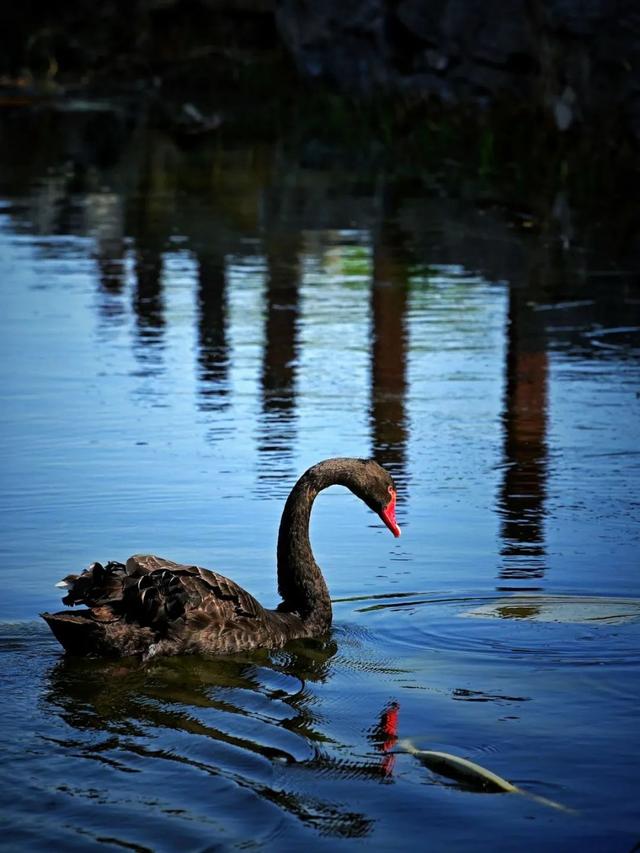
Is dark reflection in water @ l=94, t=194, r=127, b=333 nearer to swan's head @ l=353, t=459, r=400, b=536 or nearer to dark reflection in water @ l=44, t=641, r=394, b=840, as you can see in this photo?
swan's head @ l=353, t=459, r=400, b=536

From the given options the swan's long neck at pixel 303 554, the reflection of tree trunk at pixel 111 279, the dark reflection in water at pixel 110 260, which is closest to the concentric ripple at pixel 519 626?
the swan's long neck at pixel 303 554

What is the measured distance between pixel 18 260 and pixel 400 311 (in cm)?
422

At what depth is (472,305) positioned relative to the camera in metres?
14.2

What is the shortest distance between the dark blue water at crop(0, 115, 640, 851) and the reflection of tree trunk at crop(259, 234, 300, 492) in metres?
0.04

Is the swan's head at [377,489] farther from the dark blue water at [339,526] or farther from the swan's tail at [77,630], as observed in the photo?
the swan's tail at [77,630]

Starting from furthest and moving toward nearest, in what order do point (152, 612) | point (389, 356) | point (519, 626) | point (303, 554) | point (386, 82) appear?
point (386, 82) < point (389, 356) < point (303, 554) < point (519, 626) < point (152, 612)

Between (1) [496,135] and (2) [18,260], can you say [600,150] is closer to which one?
(1) [496,135]

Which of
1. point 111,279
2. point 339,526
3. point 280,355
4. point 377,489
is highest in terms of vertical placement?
point 377,489

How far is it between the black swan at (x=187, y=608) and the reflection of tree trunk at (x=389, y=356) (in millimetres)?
2242

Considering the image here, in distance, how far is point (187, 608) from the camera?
6410 mm

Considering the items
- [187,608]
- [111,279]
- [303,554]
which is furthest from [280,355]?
[187,608]

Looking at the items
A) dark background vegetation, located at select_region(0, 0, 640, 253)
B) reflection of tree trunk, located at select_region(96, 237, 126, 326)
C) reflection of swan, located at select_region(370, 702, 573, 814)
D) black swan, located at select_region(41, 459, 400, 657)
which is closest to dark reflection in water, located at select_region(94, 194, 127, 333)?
reflection of tree trunk, located at select_region(96, 237, 126, 326)

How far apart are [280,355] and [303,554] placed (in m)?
5.57

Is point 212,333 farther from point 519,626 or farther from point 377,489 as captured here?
point 519,626
